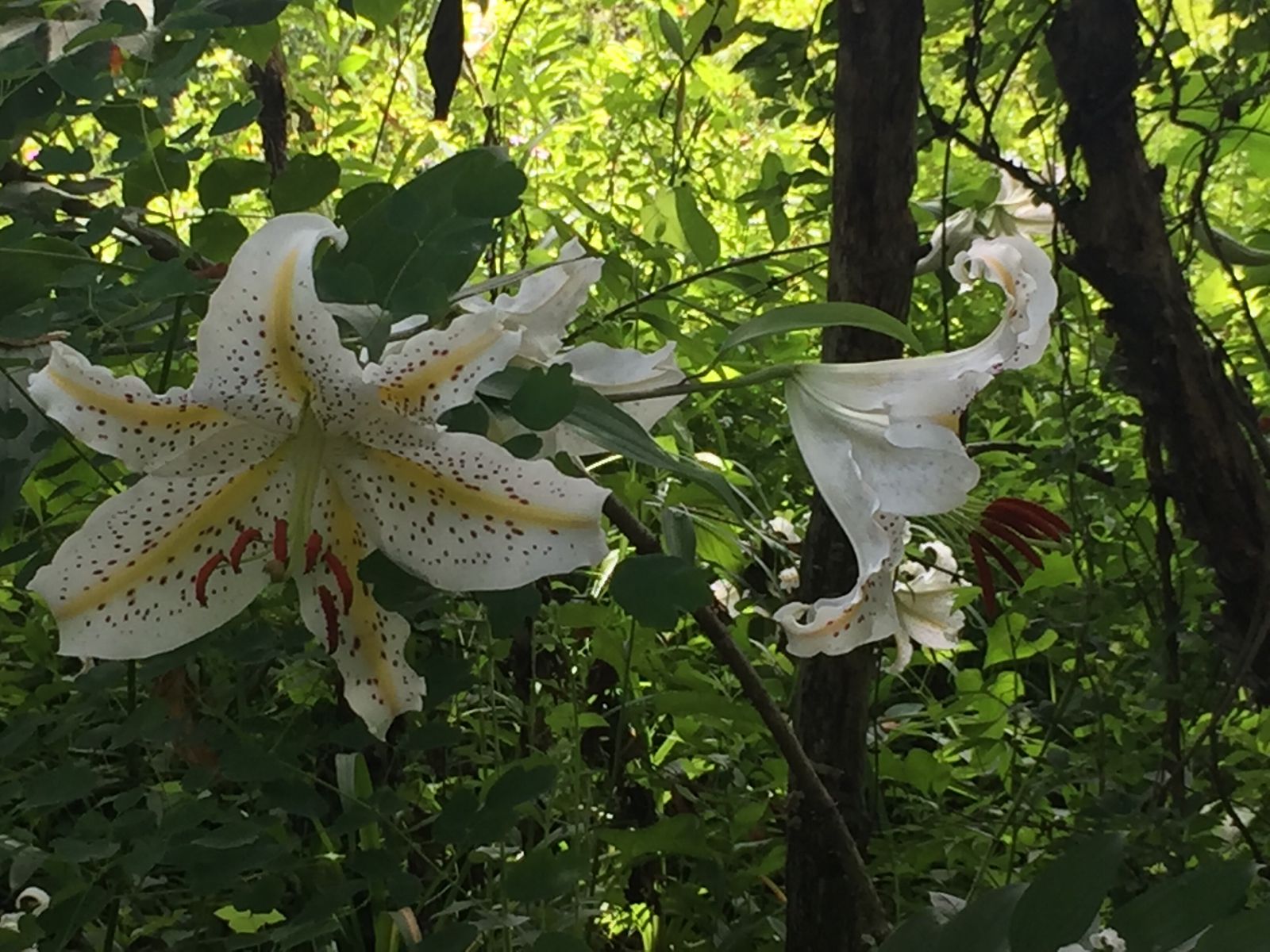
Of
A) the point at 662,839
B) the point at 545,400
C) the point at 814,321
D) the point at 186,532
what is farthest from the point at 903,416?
the point at 662,839

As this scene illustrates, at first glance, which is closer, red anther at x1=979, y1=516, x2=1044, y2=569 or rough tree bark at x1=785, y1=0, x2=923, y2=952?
red anther at x1=979, y1=516, x2=1044, y2=569

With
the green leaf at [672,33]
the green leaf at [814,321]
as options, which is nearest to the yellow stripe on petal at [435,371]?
the green leaf at [814,321]

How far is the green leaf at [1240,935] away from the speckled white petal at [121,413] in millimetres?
371

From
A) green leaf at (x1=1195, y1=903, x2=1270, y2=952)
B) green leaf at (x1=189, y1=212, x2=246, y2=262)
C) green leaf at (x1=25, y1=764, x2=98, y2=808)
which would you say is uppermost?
green leaf at (x1=189, y1=212, x2=246, y2=262)

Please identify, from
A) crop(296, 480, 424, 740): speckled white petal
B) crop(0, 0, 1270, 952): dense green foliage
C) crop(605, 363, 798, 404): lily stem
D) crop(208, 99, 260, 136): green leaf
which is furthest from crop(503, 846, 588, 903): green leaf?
crop(208, 99, 260, 136): green leaf

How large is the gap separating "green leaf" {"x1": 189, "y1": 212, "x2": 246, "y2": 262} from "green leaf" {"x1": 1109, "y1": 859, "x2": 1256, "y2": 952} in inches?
16.5

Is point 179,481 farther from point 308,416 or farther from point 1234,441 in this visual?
point 1234,441

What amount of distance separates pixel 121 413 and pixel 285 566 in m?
0.08

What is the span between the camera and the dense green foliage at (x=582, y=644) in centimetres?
46

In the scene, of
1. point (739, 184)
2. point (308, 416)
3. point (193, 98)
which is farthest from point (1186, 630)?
point (193, 98)

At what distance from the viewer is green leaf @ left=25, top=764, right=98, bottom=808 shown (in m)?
0.48

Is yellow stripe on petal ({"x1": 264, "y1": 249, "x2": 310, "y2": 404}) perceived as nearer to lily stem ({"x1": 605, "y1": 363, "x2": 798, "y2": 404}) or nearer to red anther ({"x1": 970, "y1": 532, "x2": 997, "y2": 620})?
lily stem ({"x1": 605, "y1": 363, "x2": 798, "y2": 404})

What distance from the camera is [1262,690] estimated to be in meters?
0.75

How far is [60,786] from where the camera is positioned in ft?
1.58
